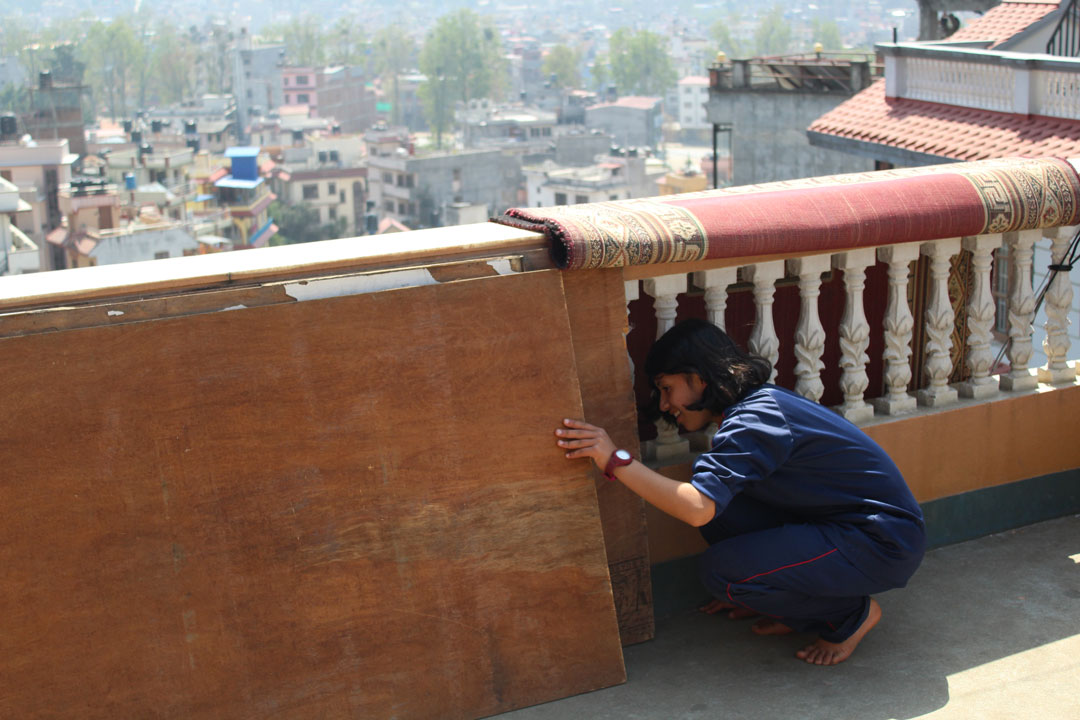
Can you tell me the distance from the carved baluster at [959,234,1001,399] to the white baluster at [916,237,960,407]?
5 centimetres

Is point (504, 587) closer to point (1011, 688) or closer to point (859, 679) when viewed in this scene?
point (859, 679)

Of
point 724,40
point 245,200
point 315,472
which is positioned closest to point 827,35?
point 724,40

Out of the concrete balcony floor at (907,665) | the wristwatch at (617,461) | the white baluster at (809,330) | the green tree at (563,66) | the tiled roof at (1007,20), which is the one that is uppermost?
the green tree at (563,66)

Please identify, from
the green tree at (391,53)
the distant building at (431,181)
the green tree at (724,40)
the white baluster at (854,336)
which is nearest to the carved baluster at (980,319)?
the white baluster at (854,336)

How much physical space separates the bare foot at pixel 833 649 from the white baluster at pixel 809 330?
0.53 metres

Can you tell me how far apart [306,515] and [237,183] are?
60.7 meters

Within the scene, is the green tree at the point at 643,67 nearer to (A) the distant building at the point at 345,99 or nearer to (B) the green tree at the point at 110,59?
(A) the distant building at the point at 345,99

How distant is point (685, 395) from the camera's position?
8.11 feet

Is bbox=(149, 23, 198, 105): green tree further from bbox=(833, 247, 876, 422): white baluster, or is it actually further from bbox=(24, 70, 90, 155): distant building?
bbox=(833, 247, 876, 422): white baluster

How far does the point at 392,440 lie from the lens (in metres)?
2.20

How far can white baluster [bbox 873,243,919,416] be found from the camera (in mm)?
2830

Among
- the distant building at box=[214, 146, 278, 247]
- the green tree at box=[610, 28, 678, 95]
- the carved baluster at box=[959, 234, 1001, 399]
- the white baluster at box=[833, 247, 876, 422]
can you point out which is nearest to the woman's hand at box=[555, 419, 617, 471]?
the white baluster at box=[833, 247, 876, 422]

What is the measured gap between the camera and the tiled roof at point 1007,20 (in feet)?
53.5

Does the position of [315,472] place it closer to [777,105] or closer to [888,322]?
[888,322]
